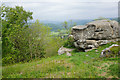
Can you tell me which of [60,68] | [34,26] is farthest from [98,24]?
[60,68]

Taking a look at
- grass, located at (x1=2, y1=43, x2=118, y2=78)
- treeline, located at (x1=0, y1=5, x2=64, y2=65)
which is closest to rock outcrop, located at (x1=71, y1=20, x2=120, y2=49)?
treeline, located at (x1=0, y1=5, x2=64, y2=65)

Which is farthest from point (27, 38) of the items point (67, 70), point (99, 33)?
point (99, 33)

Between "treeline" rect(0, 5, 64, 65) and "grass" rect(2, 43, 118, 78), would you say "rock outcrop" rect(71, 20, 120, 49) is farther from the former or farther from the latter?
"grass" rect(2, 43, 118, 78)

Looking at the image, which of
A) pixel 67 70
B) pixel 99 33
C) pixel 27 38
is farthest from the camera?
pixel 99 33

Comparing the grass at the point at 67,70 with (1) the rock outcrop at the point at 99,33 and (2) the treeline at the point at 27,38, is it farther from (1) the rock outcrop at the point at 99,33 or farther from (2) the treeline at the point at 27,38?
(1) the rock outcrop at the point at 99,33

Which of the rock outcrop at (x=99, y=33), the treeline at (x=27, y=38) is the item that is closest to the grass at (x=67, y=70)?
the treeline at (x=27, y=38)

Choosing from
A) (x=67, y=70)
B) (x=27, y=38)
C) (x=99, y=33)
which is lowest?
(x=67, y=70)

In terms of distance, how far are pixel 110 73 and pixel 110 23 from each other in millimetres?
19954

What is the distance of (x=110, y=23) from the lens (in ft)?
85.8

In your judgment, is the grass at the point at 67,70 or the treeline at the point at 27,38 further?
the treeline at the point at 27,38

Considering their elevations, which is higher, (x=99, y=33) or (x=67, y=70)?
(x=99, y=33)

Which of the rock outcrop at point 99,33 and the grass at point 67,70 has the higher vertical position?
A: the rock outcrop at point 99,33

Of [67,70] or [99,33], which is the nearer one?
[67,70]

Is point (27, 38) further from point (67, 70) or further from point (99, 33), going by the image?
point (99, 33)
